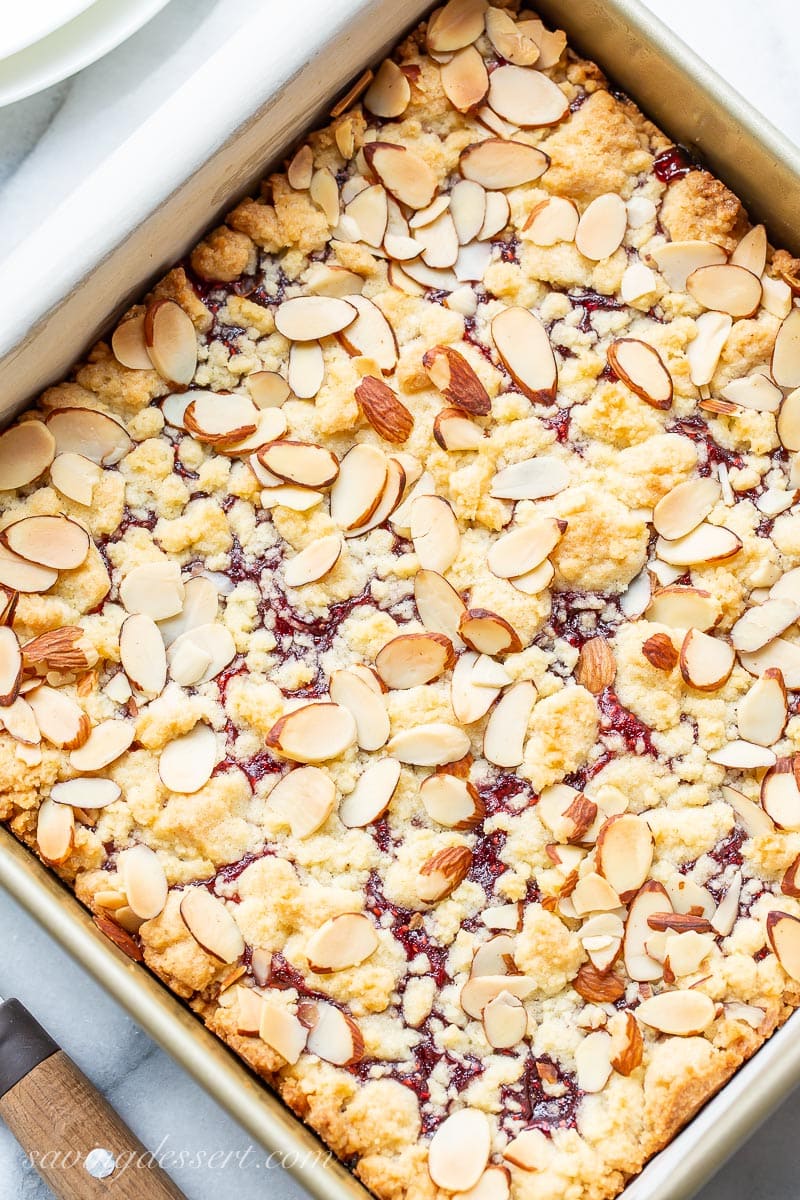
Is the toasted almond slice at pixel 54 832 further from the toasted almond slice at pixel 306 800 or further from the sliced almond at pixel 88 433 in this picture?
the sliced almond at pixel 88 433

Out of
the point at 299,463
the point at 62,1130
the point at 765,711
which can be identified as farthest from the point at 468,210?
the point at 62,1130

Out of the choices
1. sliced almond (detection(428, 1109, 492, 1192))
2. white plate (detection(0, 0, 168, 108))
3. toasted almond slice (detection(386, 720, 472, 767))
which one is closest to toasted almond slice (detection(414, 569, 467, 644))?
toasted almond slice (detection(386, 720, 472, 767))

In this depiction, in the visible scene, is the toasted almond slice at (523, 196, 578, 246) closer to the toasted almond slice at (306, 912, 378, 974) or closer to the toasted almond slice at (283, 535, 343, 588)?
the toasted almond slice at (283, 535, 343, 588)

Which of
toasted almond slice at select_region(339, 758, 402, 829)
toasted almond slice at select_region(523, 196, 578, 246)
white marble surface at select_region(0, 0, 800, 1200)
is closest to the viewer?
toasted almond slice at select_region(339, 758, 402, 829)

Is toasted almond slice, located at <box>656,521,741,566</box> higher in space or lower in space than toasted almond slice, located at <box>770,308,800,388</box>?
lower

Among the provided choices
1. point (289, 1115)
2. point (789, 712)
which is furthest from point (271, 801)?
point (789, 712)

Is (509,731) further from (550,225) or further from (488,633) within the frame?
(550,225)
